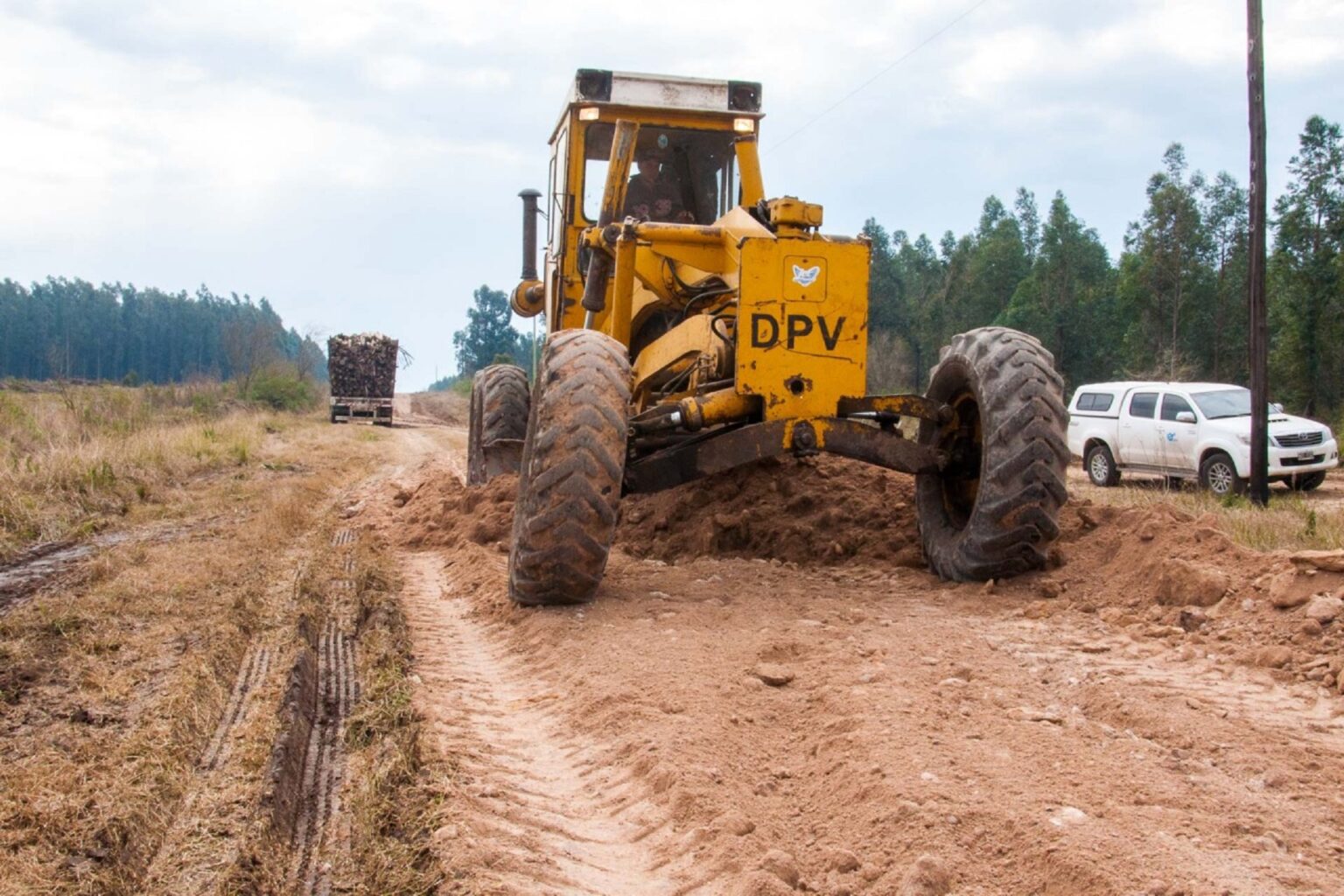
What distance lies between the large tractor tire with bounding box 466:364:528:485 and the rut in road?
4.31 meters

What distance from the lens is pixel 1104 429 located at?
1802cm

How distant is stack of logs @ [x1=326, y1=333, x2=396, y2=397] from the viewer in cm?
3862

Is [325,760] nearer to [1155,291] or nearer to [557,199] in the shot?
[557,199]

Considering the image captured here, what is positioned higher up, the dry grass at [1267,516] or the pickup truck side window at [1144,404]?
the pickup truck side window at [1144,404]

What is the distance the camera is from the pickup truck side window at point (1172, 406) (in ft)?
54.6

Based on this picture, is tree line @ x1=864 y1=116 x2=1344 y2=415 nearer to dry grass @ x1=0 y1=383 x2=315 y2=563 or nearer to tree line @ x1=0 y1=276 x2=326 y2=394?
dry grass @ x1=0 y1=383 x2=315 y2=563

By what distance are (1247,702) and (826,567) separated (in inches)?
126

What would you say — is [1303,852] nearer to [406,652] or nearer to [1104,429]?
[406,652]

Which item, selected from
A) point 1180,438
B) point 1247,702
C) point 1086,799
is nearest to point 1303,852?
point 1086,799

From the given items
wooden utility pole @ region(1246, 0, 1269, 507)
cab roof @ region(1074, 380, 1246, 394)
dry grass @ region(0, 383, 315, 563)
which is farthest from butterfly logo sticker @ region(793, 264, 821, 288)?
cab roof @ region(1074, 380, 1246, 394)

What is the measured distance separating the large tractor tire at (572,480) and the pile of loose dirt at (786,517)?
5.76ft

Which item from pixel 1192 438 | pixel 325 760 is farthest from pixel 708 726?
pixel 1192 438

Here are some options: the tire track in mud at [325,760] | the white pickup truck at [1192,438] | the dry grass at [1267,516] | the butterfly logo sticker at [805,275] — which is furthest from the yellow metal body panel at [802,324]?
the white pickup truck at [1192,438]

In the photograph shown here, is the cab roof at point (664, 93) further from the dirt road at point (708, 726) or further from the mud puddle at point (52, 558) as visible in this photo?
the mud puddle at point (52, 558)
